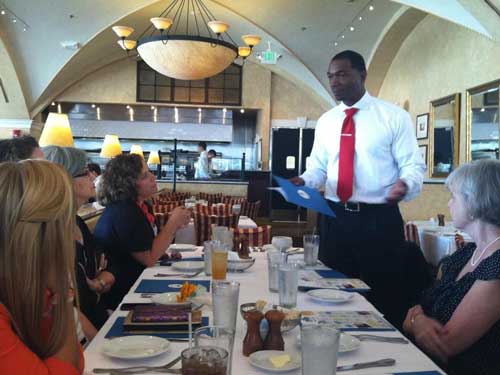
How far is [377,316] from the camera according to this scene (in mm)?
1591

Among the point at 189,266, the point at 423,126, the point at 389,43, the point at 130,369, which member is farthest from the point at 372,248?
the point at 389,43

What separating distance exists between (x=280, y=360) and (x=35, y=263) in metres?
0.57

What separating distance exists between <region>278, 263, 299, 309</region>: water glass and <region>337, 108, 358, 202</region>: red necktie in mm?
1076

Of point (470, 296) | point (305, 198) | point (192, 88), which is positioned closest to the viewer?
point (470, 296)

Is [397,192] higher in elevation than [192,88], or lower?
lower

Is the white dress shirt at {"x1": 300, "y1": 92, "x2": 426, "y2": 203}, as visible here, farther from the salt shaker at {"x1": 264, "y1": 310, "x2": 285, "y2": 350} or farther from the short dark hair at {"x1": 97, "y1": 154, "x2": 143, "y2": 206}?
the salt shaker at {"x1": 264, "y1": 310, "x2": 285, "y2": 350}

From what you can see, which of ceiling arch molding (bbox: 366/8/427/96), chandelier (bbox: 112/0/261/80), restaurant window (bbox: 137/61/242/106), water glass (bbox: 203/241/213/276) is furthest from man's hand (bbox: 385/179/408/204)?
restaurant window (bbox: 137/61/242/106)

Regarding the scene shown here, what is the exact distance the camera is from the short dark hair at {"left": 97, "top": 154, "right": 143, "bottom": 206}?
2.74m

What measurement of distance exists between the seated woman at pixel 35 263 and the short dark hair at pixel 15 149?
143cm

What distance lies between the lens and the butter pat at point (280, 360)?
1145 millimetres

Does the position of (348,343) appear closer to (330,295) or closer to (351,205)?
(330,295)

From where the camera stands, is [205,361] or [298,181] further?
[298,181]

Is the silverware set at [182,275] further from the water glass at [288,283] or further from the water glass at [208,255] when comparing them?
the water glass at [288,283]

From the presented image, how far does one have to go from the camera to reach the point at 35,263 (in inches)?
38.0
